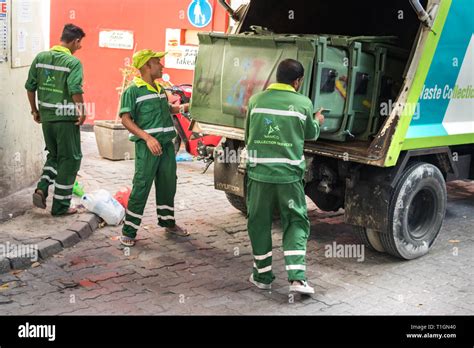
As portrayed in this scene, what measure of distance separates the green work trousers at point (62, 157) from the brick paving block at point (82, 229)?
353 millimetres

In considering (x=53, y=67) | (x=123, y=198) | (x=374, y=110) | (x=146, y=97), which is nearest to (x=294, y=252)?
(x=374, y=110)

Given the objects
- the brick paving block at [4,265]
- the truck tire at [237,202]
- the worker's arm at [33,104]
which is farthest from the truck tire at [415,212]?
the worker's arm at [33,104]

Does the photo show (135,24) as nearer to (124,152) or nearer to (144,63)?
(124,152)

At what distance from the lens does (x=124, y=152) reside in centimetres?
904

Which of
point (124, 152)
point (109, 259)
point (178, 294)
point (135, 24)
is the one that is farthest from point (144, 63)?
point (135, 24)

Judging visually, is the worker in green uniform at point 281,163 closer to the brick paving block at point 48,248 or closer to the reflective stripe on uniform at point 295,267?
the reflective stripe on uniform at point 295,267

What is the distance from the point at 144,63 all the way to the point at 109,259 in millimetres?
1616

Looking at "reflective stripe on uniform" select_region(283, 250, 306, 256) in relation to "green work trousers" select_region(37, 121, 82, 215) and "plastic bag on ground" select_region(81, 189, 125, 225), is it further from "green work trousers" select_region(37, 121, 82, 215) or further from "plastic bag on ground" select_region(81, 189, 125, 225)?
"green work trousers" select_region(37, 121, 82, 215)

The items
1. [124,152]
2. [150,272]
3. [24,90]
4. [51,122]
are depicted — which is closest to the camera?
[150,272]

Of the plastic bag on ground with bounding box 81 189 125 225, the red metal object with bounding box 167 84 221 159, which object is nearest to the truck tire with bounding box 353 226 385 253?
the plastic bag on ground with bounding box 81 189 125 225

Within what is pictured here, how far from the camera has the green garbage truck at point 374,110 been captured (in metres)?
5.09

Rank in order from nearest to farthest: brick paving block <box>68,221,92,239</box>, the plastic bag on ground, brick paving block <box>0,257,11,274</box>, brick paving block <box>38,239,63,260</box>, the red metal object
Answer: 1. brick paving block <box>0,257,11,274</box>
2. brick paving block <box>38,239,63,260</box>
3. brick paving block <box>68,221,92,239</box>
4. the plastic bag on ground
5. the red metal object

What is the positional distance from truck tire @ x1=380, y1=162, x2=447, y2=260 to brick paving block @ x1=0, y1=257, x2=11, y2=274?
2.90m

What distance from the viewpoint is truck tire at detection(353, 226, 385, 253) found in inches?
220
